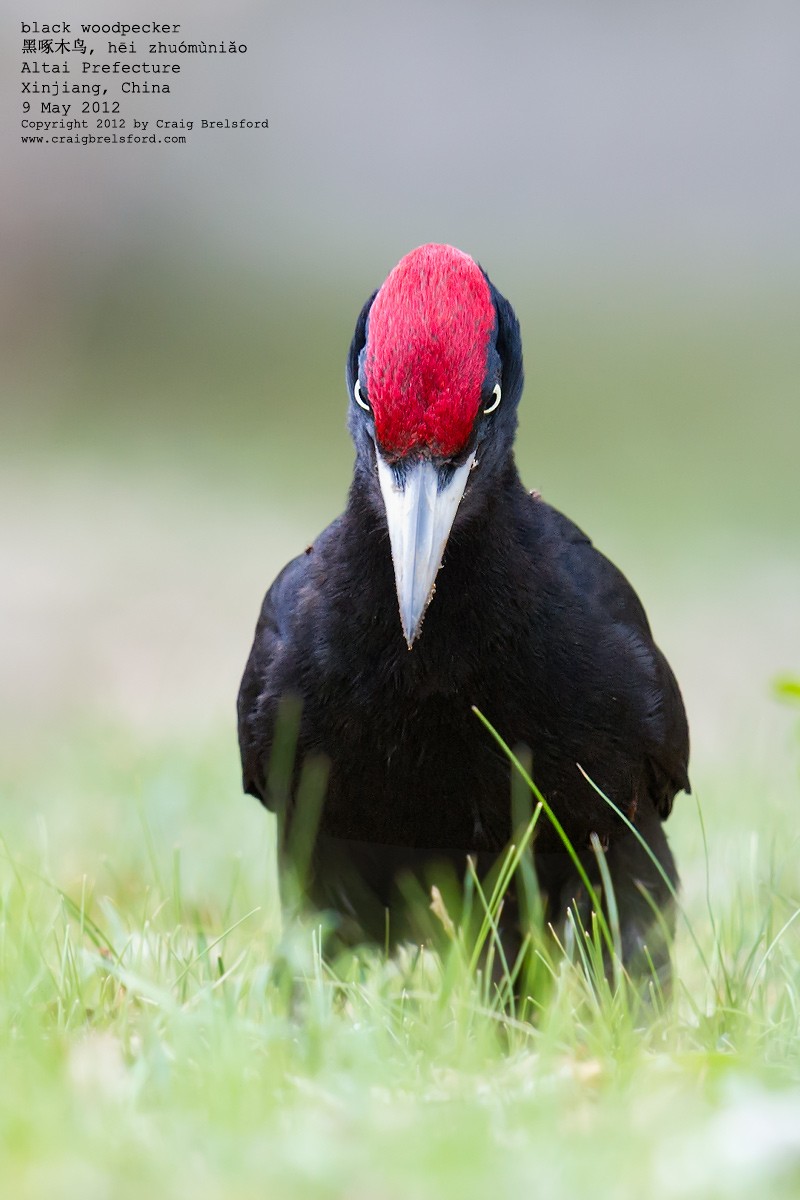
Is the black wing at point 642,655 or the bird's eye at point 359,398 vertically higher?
the bird's eye at point 359,398

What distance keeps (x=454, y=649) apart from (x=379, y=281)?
468 inches

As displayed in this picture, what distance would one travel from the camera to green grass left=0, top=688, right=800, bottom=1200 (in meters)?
1.74

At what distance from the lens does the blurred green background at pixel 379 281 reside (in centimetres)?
1039

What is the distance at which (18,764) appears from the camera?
5910 mm

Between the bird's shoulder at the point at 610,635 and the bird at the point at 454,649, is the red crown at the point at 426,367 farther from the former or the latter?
the bird's shoulder at the point at 610,635

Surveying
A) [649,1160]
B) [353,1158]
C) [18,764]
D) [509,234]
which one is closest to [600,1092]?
[649,1160]

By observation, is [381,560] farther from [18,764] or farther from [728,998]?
[18,764]

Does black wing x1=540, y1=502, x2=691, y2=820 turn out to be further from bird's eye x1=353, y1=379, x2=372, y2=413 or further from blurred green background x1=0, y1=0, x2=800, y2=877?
blurred green background x1=0, y1=0, x2=800, y2=877

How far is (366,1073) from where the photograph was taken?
7.02 ft

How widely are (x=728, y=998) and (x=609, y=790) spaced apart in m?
0.60

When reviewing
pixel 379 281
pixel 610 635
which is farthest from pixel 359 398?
pixel 379 281

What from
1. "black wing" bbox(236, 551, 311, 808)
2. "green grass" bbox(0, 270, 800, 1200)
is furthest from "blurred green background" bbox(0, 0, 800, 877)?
"black wing" bbox(236, 551, 311, 808)

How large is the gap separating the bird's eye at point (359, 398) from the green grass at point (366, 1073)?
984 mm

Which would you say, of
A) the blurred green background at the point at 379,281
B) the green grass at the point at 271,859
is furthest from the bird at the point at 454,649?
the blurred green background at the point at 379,281
